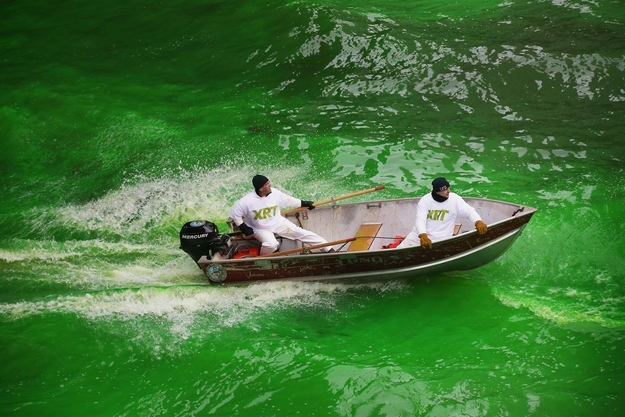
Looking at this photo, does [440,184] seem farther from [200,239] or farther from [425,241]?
[200,239]

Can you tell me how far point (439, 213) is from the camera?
1112 cm

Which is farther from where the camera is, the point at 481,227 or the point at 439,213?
the point at 439,213

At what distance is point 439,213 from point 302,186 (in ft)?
15.0

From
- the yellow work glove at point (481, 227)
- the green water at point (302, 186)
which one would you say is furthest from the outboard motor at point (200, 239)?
the yellow work glove at point (481, 227)

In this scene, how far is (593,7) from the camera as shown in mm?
20000

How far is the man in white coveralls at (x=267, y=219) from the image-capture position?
11.9 metres

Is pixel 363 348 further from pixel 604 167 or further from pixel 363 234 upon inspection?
pixel 604 167

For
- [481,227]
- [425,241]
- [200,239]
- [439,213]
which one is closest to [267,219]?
[200,239]

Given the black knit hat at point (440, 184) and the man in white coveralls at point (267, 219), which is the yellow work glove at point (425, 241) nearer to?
the black knit hat at point (440, 184)

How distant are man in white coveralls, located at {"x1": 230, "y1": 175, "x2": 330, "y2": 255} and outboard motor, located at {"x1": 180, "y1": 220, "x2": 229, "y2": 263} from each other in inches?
19.1

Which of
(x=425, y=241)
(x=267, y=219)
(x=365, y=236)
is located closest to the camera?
(x=425, y=241)

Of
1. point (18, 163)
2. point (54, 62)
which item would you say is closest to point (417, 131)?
point (18, 163)

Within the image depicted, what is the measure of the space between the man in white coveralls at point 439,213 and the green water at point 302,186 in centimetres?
100

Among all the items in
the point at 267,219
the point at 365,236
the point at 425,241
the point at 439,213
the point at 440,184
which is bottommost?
the point at 365,236
